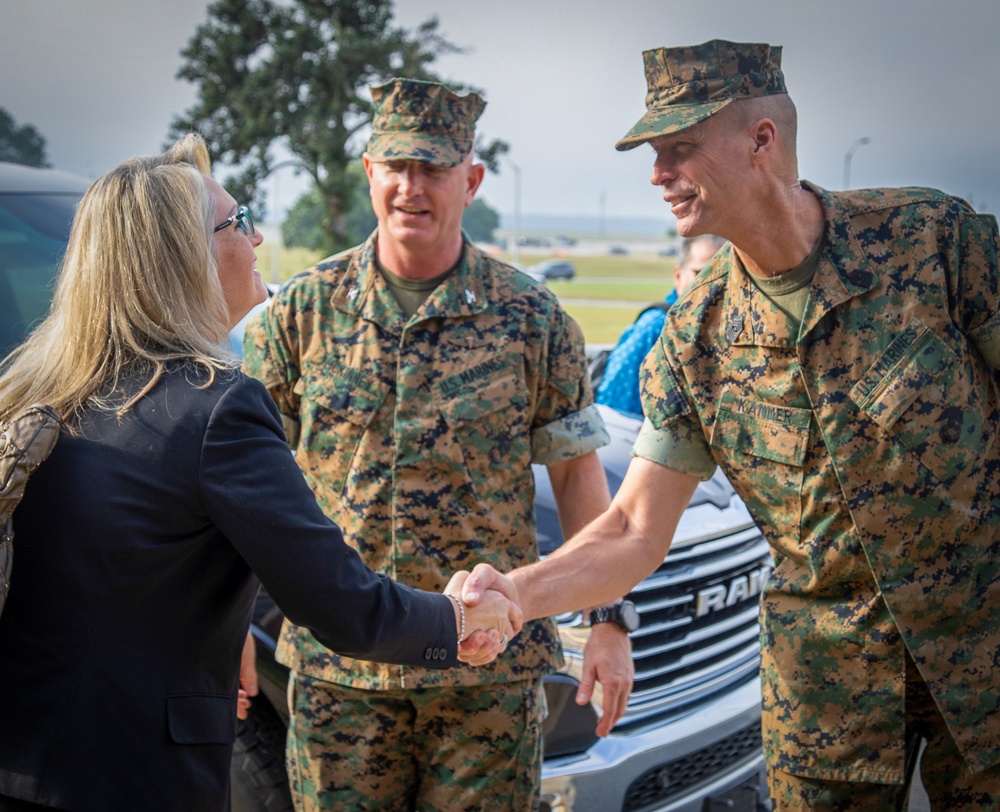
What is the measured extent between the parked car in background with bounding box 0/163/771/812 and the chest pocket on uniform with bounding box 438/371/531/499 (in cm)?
40

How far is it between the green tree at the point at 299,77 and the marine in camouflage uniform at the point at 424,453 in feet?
110

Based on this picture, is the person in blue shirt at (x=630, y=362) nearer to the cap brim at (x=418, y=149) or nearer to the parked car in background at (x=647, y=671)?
the parked car in background at (x=647, y=671)

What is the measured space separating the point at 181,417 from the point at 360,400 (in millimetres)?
1051

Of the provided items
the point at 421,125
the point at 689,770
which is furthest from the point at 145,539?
the point at 689,770

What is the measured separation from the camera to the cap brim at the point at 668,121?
220 centimetres

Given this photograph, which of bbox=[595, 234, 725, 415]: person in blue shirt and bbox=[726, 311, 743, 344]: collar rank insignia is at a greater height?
bbox=[726, 311, 743, 344]: collar rank insignia

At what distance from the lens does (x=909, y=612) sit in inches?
84.7

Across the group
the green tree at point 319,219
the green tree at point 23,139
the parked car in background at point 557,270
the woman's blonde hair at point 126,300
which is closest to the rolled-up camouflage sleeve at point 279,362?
the woman's blonde hair at point 126,300

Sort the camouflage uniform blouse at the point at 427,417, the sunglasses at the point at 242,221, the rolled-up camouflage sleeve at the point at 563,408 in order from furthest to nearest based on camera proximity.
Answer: the rolled-up camouflage sleeve at the point at 563,408, the camouflage uniform blouse at the point at 427,417, the sunglasses at the point at 242,221

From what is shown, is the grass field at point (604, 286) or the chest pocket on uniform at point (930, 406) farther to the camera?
the grass field at point (604, 286)

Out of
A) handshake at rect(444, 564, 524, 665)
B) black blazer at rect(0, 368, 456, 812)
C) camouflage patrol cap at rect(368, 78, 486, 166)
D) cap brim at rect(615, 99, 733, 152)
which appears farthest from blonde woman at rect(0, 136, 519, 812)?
camouflage patrol cap at rect(368, 78, 486, 166)

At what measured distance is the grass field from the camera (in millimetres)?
25438

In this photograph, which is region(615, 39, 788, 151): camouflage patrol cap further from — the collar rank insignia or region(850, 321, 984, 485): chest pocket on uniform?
region(850, 321, 984, 485): chest pocket on uniform

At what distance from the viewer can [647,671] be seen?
3244mm
